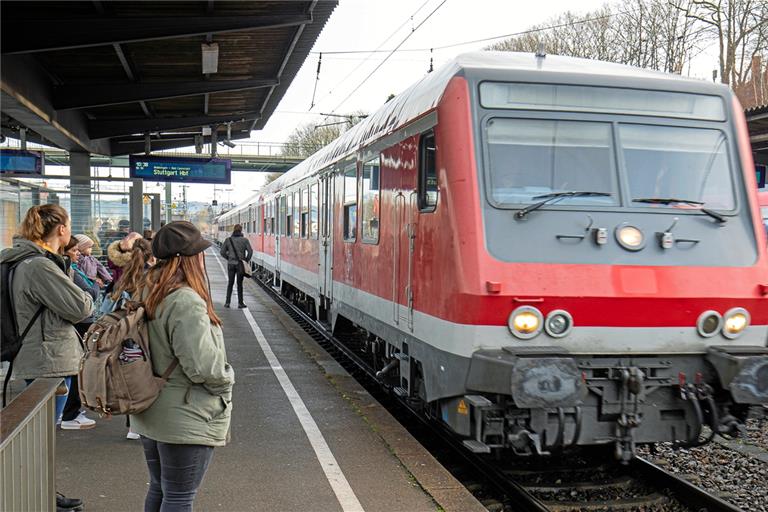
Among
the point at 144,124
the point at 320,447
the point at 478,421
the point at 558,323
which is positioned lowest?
the point at 320,447

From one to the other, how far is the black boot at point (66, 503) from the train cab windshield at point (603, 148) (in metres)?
3.36

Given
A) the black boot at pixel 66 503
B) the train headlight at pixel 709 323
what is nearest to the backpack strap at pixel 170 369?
the black boot at pixel 66 503

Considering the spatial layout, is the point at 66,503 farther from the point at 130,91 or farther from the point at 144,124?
the point at 144,124

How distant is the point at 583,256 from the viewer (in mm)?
5473

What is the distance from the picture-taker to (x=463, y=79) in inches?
222

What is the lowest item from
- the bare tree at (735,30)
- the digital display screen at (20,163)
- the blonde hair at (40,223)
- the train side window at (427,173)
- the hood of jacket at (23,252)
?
the hood of jacket at (23,252)

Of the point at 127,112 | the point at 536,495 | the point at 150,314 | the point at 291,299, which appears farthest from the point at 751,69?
the point at 150,314

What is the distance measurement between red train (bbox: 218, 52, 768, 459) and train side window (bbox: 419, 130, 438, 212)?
2 cm

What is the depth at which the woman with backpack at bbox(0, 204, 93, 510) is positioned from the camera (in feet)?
16.4

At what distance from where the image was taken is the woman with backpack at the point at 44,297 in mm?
5004

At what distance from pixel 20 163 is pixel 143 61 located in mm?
5144

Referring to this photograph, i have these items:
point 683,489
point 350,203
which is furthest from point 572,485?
point 350,203

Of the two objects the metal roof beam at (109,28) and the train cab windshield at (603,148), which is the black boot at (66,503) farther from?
the metal roof beam at (109,28)

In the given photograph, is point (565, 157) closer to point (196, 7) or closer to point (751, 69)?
point (196, 7)
